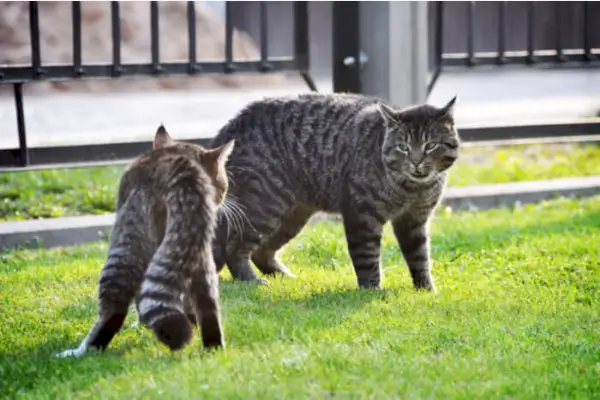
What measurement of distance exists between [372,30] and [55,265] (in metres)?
3.73

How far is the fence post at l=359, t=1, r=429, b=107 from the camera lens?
10.0 metres

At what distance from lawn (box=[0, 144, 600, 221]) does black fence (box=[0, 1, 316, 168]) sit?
911 mm

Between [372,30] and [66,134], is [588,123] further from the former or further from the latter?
[66,134]

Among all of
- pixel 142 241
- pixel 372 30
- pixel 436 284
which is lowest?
pixel 436 284

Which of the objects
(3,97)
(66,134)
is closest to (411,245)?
(66,134)

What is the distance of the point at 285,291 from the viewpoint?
720cm

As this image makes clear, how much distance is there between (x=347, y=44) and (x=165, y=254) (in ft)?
16.8

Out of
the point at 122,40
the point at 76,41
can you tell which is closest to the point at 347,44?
the point at 76,41

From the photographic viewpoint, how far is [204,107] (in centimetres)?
1561

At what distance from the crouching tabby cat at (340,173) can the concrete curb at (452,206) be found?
126 cm

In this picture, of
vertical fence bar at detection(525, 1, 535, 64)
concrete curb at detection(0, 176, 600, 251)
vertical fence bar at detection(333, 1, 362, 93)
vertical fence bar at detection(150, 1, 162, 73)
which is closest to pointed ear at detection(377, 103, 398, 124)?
concrete curb at detection(0, 176, 600, 251)

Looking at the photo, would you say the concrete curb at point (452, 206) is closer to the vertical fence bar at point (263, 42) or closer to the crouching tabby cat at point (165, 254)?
the vertical fence bar at point (263, 42)

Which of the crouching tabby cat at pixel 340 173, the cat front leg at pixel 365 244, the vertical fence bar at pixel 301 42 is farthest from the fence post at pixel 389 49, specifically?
the cat front leg at pixel 365 244

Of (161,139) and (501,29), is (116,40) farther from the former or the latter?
(501,29)
